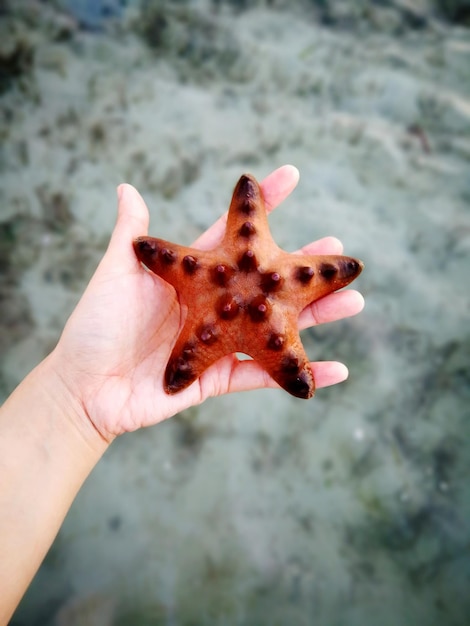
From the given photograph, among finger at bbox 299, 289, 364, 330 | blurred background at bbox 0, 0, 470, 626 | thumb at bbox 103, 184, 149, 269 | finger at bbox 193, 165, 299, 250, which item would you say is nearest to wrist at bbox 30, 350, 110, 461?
thumb at bbox 103, 184, 149, 269

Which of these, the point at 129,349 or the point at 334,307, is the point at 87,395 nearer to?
the point at 129,349

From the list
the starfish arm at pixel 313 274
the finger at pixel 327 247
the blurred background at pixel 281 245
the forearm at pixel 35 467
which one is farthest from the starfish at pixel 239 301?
the blurred background at pixel 281 245

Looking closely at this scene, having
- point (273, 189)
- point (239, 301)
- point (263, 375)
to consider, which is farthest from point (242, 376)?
point (273, 189)

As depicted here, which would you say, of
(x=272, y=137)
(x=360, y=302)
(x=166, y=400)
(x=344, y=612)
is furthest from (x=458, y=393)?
(x=272, y=137)

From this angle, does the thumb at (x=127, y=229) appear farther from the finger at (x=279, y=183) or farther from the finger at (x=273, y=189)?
the finger at (x=279, y=183)

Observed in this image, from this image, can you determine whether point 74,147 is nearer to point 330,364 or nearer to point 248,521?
point 330,364

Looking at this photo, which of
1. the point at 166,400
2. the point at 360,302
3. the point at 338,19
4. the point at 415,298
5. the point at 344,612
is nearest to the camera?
the point at 166,400

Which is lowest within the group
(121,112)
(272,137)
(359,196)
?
(359,196)

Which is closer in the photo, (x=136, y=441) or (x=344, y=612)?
(x=344, y=612)
